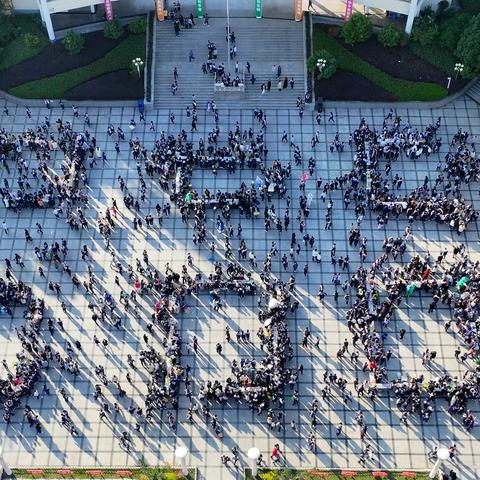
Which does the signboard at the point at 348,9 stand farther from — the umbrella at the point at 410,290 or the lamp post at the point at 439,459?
the lamp post at the point at 439,459

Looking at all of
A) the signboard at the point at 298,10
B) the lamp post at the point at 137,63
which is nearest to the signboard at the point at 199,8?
the lamp post at the point at 137,63

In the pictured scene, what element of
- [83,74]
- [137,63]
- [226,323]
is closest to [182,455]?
[226,323]

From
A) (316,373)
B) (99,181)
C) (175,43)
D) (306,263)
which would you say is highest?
(175,43)

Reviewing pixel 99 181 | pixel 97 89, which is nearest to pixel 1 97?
pixel 97 89

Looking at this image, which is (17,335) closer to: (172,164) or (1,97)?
(172,164)

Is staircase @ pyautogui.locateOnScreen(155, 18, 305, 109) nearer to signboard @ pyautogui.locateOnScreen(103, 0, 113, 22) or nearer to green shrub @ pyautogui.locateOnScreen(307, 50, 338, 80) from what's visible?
green shrub @ pyautogui.locateOnScreen(307, 50, 338, 80)

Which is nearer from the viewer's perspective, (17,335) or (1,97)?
(17,335)
